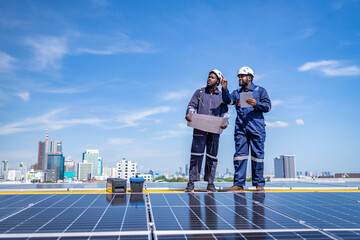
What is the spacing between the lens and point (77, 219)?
163 inches

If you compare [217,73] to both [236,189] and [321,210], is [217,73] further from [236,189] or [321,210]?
[321,210]

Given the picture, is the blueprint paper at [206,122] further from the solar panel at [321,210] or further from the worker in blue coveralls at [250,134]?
the solar panel at [321,210]

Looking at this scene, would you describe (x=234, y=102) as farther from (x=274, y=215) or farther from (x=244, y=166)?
(x=274, y=215)

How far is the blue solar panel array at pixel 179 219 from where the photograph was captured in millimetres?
3461

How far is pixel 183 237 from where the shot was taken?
11.1 feet

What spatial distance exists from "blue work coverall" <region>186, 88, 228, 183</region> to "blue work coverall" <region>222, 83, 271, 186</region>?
300mm

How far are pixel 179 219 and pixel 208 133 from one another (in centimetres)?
396

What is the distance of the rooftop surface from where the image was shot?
11.4 feet

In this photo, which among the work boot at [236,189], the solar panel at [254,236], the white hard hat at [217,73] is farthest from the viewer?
the white hard hat at [217,73]

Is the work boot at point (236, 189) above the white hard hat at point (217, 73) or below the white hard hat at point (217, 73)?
below

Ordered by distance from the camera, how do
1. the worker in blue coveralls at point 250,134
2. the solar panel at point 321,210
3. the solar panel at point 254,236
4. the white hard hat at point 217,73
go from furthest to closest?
the white hard hat at point 217,73 → the worker in blue coveralls at point 250,134 → the solar panel at point 321,210 → the solar panel at point 254,236

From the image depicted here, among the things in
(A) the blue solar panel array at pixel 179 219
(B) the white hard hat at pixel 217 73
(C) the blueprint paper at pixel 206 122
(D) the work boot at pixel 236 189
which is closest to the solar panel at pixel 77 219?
(A) the blue solar panel array at pixel 179 219

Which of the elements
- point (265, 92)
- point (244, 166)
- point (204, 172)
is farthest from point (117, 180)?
point (265, 92)

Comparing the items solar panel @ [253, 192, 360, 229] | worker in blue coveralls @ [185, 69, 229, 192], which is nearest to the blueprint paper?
worker in blue coveralls @ [185, 69, 229, 192]
